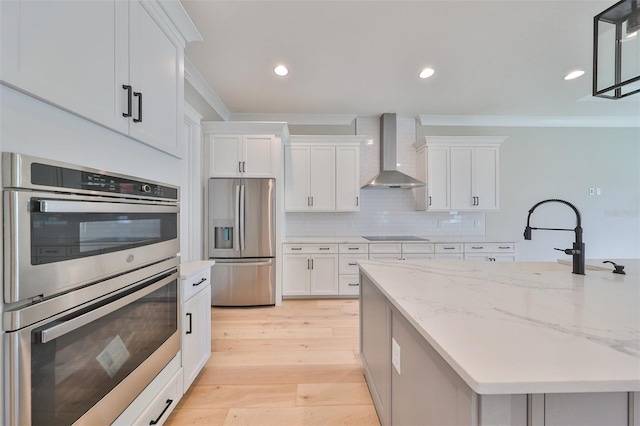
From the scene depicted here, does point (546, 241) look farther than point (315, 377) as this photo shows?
Yes

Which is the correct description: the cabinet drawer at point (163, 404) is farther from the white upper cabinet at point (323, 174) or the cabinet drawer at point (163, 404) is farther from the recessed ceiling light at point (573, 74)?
the recessed ceiling light at point (573, 74)

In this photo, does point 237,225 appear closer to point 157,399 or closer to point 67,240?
point 157,399

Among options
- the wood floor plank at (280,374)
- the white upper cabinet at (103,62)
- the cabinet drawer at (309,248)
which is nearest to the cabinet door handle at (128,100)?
the white upper cabinet at (103,62)

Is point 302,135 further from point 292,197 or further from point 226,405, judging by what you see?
point 226,405

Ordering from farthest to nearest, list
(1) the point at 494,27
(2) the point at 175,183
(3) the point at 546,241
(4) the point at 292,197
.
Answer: (3) the point at 546,241 → (4) the point at 292,197 → (1) the point at 494,27 → (2) the point at 175,183

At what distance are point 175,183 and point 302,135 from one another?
2592 millimetres

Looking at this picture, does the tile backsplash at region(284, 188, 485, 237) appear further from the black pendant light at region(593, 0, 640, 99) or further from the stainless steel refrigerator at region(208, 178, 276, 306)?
the black pendant light at region(593, 0, 640, 99)

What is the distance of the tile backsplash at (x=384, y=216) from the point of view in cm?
414

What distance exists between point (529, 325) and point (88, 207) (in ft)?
5.06

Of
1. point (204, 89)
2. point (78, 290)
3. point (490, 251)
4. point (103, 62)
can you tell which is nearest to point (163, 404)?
point (78, 290)

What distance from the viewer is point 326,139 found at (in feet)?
12.5

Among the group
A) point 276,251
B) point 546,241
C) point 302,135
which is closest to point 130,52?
point 276,251

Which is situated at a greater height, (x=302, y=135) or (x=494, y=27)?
(x=494, y=27)

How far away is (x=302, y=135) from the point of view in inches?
153
